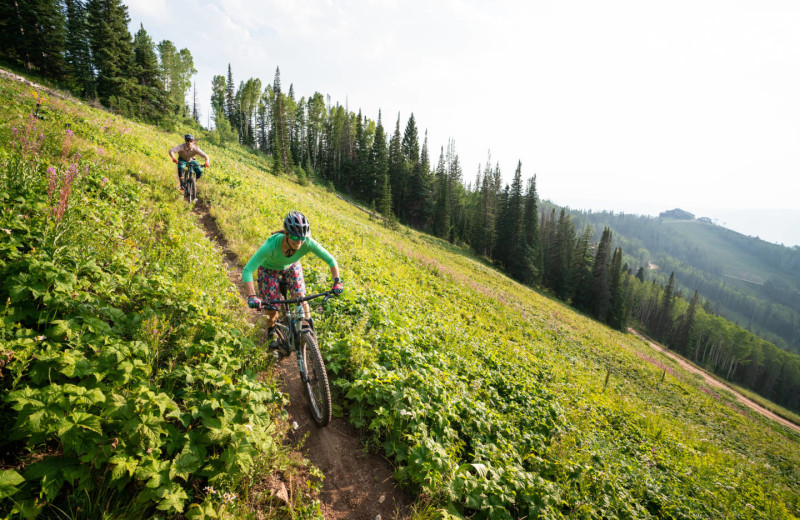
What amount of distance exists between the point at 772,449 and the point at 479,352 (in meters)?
21.2

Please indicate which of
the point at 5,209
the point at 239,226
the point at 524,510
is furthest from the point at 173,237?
the point at 524,510

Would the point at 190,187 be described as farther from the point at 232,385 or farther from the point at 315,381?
the point at 232,385

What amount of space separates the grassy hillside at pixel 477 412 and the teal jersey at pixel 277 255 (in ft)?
4.02

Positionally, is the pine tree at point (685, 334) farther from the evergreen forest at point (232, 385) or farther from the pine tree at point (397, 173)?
the evergreen forest at point (232, 385)

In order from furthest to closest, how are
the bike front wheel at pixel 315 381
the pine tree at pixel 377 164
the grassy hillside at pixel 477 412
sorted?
1. the pine tree at pixel 377 164
2. the bike front wheel at pixel 315 381
3. the grassy hillside at pixel 477 412

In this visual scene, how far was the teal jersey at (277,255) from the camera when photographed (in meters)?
4.66

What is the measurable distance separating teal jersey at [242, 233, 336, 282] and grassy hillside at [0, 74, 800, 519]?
4.02 feet

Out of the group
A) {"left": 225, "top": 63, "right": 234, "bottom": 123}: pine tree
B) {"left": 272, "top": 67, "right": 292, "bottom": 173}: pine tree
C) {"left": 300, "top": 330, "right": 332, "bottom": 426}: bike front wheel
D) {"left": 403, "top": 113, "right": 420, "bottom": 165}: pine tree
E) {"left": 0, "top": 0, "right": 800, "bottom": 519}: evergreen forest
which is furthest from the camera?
{"left": 225, "top": 63, "right": 234, "bottom": 123}: pine tree

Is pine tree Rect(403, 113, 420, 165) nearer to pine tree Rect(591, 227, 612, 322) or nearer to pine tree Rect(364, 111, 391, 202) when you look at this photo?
pine tree Rect(364, 111, 391, 202)

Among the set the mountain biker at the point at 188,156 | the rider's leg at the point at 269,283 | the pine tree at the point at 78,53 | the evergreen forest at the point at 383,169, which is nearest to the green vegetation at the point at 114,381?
the rider's leg at the point at 269,283

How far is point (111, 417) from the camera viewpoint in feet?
8.61

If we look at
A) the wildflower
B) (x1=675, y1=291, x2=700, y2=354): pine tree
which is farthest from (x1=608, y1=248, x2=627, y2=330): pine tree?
the wildflower

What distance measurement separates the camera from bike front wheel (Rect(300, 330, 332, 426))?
14.4 ft

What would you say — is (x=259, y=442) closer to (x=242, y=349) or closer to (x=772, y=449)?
(x=242, y=349)
